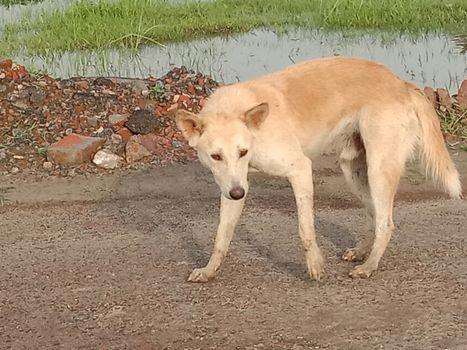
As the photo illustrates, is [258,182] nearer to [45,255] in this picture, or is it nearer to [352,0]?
[45,255]

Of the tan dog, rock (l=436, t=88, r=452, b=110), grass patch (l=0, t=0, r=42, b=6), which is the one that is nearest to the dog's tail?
the tan dog

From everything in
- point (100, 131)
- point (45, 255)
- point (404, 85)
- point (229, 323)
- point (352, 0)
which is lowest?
point (352, 0)

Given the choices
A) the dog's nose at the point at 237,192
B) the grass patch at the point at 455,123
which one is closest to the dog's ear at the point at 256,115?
the dog's nose at the point at 237,192

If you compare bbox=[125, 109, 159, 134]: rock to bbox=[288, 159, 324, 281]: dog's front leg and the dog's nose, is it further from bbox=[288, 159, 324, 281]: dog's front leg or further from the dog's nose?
the dog's nose

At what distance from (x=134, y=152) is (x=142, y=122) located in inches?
22.3

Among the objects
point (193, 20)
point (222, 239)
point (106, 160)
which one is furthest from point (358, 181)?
point (193, 20)

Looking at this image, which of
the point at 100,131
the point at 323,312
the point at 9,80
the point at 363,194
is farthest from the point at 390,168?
the point at 9,80

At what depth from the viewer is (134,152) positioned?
9703mm

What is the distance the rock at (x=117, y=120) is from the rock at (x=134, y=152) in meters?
0.54

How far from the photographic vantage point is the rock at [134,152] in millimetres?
9666

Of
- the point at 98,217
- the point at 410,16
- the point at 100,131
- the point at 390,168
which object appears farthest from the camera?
the point at 410,16

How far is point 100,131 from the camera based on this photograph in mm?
10195

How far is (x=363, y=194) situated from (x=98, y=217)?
7.56ft

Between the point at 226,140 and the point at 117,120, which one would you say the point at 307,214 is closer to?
the point at 226,140
